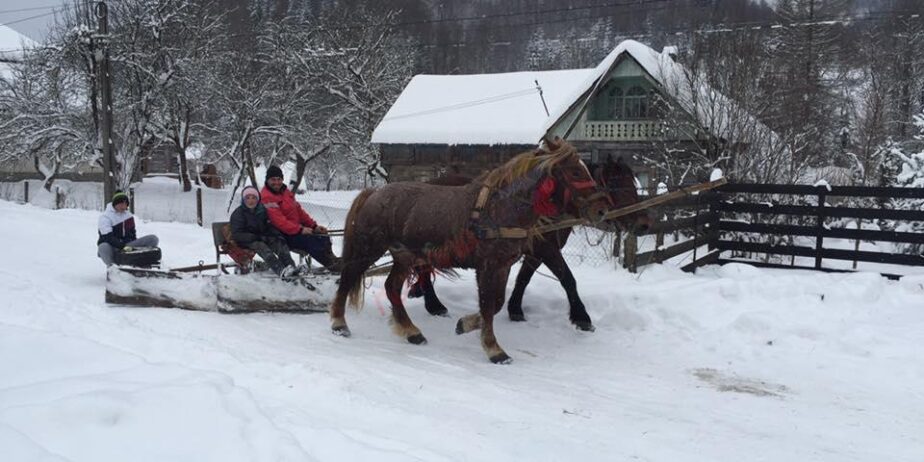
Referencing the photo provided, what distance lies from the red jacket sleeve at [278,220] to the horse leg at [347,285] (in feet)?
3.58

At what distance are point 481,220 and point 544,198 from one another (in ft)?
2.24

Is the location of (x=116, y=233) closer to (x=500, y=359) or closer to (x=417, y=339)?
(x=417, y=339)

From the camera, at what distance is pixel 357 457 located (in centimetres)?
344

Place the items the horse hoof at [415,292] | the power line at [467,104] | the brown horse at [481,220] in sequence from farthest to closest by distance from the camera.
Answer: the power line at [467,104], the horse hoof at [415,292], the brown horse at [481,220]

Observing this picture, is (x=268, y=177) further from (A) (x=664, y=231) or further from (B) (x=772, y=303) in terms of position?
(B) (x=772, y=303)

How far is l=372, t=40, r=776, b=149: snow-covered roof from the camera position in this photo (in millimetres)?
24188

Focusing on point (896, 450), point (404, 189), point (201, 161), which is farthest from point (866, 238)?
point (201, 161)

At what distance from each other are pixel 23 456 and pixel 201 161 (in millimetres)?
39719

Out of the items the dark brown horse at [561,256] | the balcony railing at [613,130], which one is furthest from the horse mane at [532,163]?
the balcony railing at [613,130]

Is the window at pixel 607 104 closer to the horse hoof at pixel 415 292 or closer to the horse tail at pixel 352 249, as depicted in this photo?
the horse hoof at pixel 415 292

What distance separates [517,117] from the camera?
85.0ft

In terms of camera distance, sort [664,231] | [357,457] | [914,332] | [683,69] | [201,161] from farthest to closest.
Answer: [201,161] < [683,69] < [664,231] < [914,332] < [357,457]

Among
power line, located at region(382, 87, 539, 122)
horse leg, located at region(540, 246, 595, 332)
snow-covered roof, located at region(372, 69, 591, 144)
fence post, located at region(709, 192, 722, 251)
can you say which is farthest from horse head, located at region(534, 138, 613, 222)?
power line, located at region(382, 87, 539, 122)

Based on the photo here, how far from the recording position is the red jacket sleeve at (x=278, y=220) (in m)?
7.70
